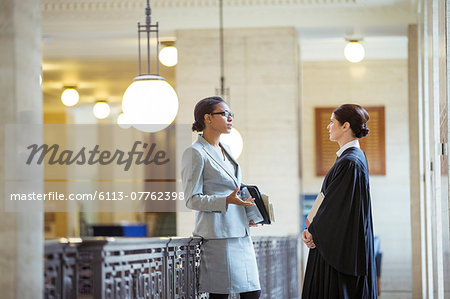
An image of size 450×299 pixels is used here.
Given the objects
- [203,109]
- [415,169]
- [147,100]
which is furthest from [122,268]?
[415,169]

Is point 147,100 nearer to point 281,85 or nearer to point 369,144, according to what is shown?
point 281,85

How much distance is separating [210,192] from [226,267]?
396 millimetres

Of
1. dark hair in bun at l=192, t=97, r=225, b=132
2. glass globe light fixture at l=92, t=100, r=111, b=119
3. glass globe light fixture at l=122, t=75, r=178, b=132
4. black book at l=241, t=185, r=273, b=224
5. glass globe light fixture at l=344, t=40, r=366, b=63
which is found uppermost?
glass globe light fixture at l=344, t=40, r=366, b=63

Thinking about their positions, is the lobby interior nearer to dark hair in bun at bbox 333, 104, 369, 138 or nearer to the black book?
dark hair in bun at bbox 333, 104, 369, 138

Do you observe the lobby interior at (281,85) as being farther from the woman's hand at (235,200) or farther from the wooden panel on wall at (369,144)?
the woman's hand at (235,200)

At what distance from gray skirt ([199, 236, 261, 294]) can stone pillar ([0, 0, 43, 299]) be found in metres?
1.26

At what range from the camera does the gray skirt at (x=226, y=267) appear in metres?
3.79

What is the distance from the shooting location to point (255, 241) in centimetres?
545

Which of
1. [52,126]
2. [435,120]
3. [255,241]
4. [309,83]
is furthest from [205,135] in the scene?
[52,126]

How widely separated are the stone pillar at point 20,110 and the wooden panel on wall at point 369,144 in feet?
35.6

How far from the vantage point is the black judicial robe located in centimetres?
426

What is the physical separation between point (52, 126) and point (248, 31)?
496 inches

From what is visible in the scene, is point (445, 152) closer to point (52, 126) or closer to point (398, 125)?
point (398, 125)

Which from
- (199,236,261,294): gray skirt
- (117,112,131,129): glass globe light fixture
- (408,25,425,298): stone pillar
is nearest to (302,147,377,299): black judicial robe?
(199,236,261,294): gray skirt
